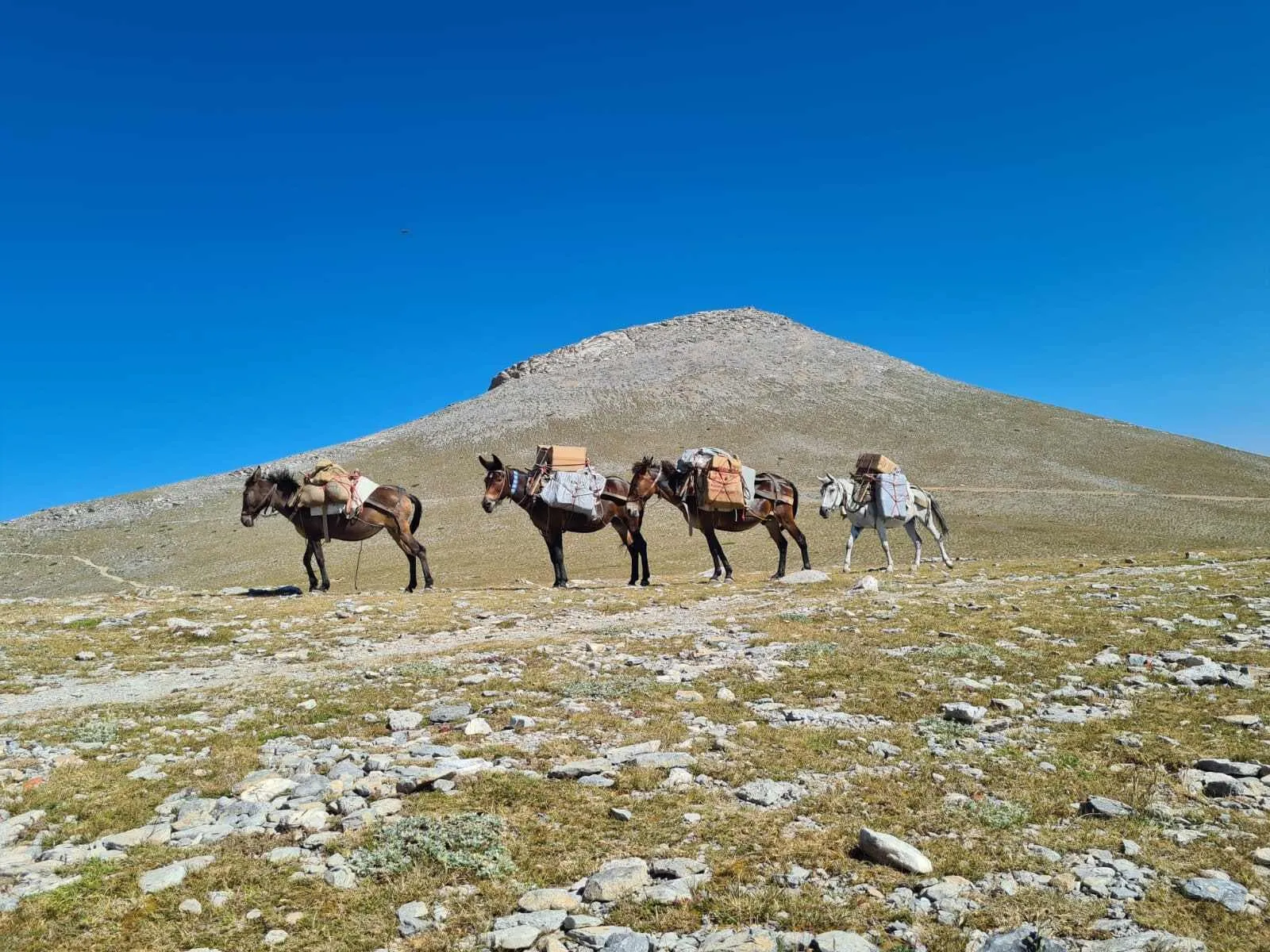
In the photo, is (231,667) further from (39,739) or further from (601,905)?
(601,905)

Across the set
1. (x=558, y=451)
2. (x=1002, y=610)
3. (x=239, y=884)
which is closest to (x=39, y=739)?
(x=239, y=884)

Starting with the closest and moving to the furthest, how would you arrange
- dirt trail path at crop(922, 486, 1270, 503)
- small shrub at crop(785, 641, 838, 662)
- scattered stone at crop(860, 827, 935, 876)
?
scattered stone at crop(860, 827, 935, 876) < small shrub at crop(785, 641, 838, 662) < dirt trail path at crop(922, 486, 1270, 503)

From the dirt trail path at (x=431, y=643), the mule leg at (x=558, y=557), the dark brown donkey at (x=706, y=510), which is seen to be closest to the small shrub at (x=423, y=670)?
the dirt trail path at (x=431, y=643)

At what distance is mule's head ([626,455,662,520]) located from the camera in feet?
76.9

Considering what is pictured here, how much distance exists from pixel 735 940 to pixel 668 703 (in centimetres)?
451

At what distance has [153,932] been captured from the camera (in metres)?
3.95

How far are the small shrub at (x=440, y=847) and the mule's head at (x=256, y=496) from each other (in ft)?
64.1

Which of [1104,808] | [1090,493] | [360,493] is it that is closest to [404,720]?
[1104,808]

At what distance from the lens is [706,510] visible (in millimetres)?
23547

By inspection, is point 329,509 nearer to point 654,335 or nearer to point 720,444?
point 720,444

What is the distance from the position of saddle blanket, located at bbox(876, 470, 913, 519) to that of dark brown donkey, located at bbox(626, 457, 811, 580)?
338 cm

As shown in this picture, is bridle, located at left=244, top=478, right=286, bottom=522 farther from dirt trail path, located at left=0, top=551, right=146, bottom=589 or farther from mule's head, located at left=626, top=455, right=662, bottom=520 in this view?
dirt trail path, located at left=0, top=551, right=146, bottom=589

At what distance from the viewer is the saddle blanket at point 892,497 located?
84.6ft

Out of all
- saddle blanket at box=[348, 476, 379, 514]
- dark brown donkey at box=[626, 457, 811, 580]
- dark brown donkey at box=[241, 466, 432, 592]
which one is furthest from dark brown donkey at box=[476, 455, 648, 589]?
saddle blanket at box=[348, 476, 379, 514]
